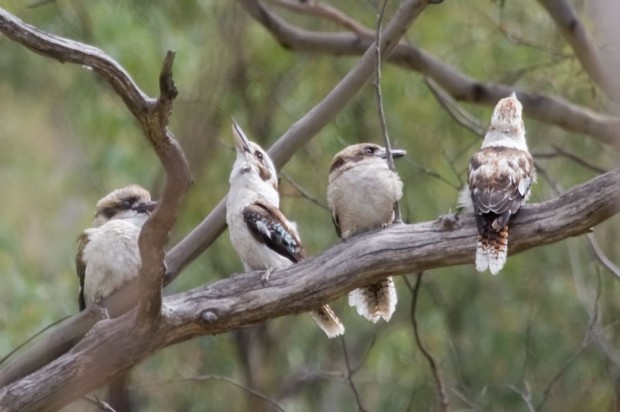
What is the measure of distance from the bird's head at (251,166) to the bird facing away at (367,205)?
53 cm

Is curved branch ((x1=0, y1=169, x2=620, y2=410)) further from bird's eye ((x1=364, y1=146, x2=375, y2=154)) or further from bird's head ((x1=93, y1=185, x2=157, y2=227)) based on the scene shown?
bird's head ((x1=93, y1=185, x2=157, y2=227))

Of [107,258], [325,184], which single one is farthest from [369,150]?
[325,184]

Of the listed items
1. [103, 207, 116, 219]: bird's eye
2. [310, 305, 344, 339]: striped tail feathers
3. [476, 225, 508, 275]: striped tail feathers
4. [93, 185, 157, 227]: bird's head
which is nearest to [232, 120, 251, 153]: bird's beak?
[93, 185, 157, 227]: bird's head

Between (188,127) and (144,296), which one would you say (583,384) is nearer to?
(144,296)

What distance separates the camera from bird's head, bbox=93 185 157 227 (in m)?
6.45

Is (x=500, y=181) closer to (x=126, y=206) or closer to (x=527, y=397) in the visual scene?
(x=527, y=397)

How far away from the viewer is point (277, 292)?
5043mm

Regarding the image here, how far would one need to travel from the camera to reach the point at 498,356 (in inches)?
340

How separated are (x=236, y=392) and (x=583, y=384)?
253cm

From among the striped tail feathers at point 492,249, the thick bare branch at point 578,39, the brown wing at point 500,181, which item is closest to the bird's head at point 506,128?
the brown wing at point 500,181

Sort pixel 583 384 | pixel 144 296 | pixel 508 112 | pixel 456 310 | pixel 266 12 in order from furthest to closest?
pixel 456 310 < pixel 583 384 < pixel 266 12 < pixel 508 112 < pixel 144 296

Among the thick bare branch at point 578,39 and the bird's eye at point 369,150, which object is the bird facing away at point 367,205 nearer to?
the bird's eye at point 369,150

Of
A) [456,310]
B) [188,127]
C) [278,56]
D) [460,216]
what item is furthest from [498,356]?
[188,127]

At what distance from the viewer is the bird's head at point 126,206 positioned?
645cm
